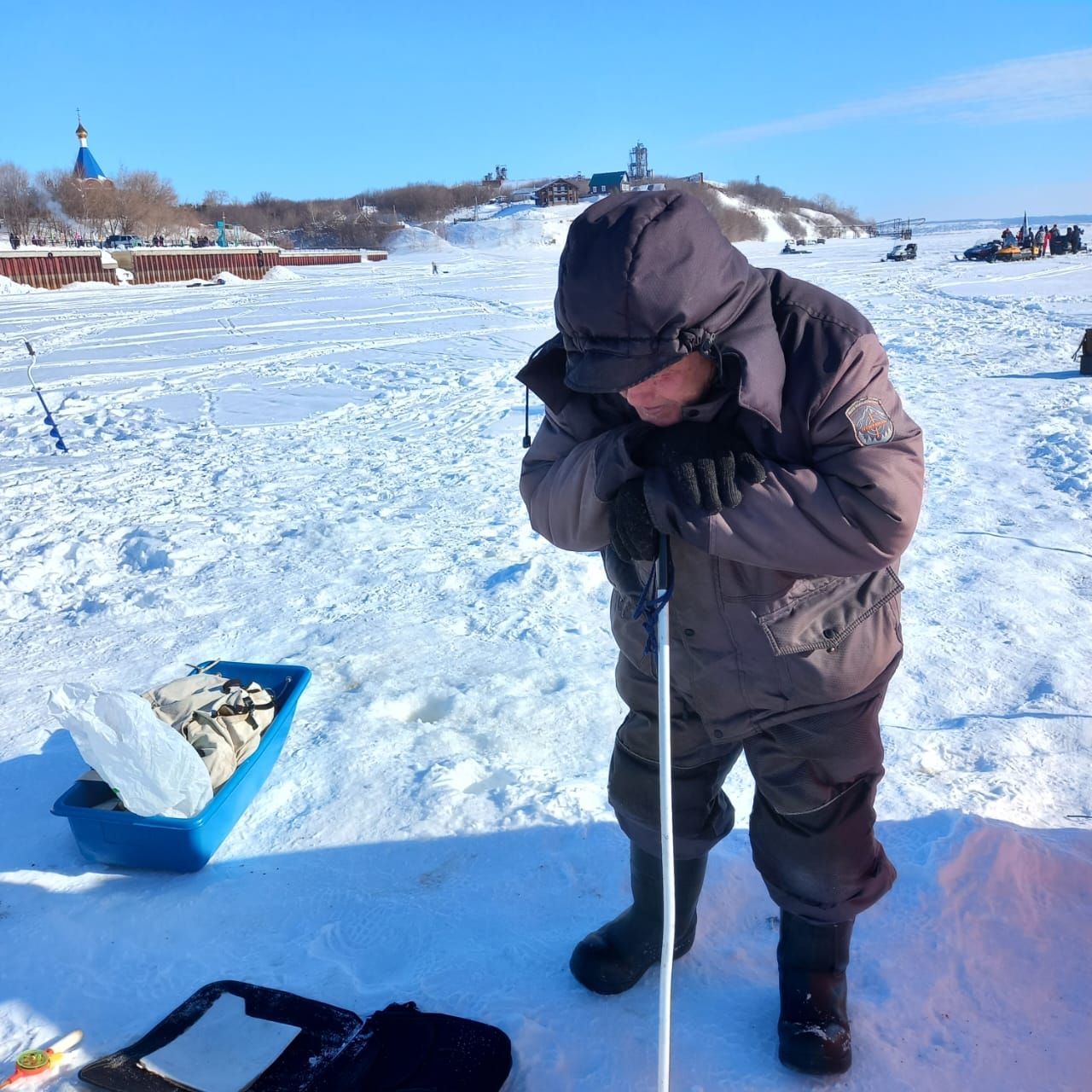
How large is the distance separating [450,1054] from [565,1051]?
233 millimetres

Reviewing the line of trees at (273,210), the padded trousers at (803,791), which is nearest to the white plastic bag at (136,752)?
the padded trousers at (803,791)

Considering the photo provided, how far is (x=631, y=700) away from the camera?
1706 mm

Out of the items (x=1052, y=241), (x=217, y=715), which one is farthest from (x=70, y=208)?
(x=217, y=715)

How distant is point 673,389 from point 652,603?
0.36 meters

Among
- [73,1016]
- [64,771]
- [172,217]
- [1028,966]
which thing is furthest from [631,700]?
[172,217]

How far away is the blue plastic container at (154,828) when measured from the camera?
213cm

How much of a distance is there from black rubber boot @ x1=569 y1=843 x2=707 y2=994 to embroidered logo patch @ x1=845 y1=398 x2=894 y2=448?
3.23 feet

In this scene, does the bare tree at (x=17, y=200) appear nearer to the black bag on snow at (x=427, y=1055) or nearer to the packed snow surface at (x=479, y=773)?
the packed snow surface at (x=479, y=773)

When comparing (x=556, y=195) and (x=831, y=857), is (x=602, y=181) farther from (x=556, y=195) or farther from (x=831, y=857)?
(x=831, y=857)

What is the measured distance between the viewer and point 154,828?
212 cm

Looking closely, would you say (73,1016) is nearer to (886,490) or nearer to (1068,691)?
(886,490)

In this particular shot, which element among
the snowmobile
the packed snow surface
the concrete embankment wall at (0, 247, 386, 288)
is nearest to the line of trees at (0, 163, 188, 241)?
the concrete embankment wall at (0, 247, 386, 288)

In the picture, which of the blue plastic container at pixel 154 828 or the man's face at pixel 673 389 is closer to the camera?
the man's face at pixel 673 389

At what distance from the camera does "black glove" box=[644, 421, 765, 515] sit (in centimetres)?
128
